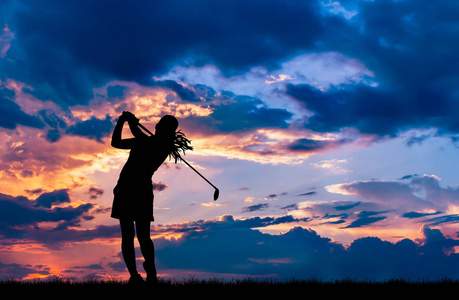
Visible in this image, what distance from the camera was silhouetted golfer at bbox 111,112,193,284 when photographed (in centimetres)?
842

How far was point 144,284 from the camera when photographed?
8438 millimetres

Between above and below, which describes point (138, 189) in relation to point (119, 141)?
below

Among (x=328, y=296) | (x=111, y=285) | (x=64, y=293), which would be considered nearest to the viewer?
(x=328, y=296)

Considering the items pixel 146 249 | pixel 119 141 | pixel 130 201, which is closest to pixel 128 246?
pixel 146 249

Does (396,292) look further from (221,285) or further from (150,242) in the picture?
(150,242)

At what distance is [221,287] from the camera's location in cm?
909

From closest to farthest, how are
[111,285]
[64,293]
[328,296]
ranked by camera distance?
[328,296], [64,293], [111,285]

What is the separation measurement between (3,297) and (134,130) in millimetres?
3962

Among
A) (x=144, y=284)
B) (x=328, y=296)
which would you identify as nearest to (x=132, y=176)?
(x=144, y=284)

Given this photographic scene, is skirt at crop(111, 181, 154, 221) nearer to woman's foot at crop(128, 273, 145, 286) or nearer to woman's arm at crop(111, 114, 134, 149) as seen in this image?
woman's arm at crop(111, 114, 134, 149)

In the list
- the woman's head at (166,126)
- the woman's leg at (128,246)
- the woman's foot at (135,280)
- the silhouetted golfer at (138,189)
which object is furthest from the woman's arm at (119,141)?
the woman's foot at (135,280)

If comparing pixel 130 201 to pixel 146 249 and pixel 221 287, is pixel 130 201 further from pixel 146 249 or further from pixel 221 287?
pixel 221 287

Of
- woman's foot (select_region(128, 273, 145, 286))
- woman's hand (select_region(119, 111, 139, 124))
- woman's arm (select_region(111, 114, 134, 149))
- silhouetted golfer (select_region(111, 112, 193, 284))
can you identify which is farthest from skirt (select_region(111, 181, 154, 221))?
woman's hand (select_region(119, 111, 139, 124))

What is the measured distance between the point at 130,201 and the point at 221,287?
98.9 inches
